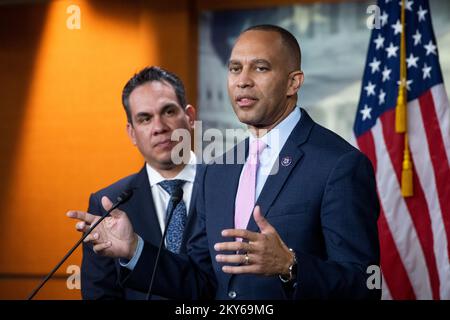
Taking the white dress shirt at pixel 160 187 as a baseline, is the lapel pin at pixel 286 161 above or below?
above

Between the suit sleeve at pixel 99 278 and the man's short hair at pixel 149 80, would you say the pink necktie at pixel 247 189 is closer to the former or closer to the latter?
the suit sleeve at pixel 99 278

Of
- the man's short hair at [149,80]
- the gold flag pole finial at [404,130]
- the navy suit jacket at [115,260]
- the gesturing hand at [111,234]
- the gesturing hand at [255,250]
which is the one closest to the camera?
the gesturing hand at [255,250]

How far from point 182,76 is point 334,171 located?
9.27ft

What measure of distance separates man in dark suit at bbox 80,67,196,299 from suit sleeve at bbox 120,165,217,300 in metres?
0.42

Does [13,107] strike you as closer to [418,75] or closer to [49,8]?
[49,8]

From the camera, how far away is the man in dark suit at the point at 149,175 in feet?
8.97

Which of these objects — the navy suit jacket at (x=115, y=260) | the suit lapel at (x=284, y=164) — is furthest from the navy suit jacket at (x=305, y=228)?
the navy suit jacket at (x=115, y=260)

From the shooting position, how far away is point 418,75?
404cm

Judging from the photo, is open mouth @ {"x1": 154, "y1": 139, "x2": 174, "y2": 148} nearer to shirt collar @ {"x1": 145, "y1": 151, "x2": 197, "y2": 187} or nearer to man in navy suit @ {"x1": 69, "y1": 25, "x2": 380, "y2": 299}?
shirt collar @ {"x1": 145, "y1": 151, "x2": 197, "y2": 187}

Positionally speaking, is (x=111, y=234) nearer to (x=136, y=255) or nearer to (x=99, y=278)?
(x=136, y=255)

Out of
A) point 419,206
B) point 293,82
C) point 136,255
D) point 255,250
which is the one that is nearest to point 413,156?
point 419,206

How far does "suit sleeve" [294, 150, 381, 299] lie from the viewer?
186 cm

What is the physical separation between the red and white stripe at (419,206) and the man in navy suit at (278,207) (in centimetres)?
189

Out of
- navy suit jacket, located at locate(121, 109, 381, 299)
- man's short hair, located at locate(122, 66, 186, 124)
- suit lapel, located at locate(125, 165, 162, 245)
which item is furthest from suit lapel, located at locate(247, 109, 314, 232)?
man's short hair, located at locate(122, 66, 186, 124)
